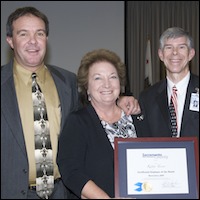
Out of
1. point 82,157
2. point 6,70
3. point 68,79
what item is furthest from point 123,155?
point 6,70

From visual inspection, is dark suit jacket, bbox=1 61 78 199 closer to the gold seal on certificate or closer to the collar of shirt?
the collar of shirt

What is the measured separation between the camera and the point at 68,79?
277 cm

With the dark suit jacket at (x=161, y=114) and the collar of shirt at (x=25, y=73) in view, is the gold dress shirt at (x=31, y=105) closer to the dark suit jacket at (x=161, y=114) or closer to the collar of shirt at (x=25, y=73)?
the collar of shirt at (x=25, y=73)

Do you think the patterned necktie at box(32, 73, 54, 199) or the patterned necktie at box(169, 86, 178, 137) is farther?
the patterned necktie at box(169, 86, 178, 137)

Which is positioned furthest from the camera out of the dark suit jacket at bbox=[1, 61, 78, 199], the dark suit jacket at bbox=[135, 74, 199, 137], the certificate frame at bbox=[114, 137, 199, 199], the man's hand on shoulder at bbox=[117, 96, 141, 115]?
the dark suit jacket at bbox=[135, 74, 199, 137]

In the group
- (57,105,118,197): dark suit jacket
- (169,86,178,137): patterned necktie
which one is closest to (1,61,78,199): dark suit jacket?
(57,105,118,197): dark suit jacket

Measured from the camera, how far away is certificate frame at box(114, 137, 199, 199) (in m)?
2.07

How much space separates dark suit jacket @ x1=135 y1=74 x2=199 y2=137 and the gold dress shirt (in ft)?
1.86

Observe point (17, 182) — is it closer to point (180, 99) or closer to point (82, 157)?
point (82, 157)

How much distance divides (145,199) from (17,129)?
36.7 inches

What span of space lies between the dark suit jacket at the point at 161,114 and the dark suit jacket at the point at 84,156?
1.21 ft

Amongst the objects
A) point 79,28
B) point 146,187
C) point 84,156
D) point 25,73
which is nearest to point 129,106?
point 84,156

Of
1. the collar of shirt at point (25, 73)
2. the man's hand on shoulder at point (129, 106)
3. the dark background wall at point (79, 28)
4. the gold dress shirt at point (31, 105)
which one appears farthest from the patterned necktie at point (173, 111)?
the dark background wall at point (79, 28)

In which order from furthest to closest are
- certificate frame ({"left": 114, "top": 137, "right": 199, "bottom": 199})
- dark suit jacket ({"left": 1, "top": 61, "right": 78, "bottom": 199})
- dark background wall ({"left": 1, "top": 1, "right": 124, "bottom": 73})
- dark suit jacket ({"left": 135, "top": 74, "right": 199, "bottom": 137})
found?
dark background wall ({"left": 1, "top": 1, "right": 124, "bottom": 73}) < dark suit jacket ({"left": 135, "top": 74, "right": 199, "bottom": 137}) < dark suit jacket ({"left": 1, "top": 61, "right": 78, "bottom": 199}) < certificate frame ({"left": 114, "top": 137, "right": 199, "bottom": 199})
